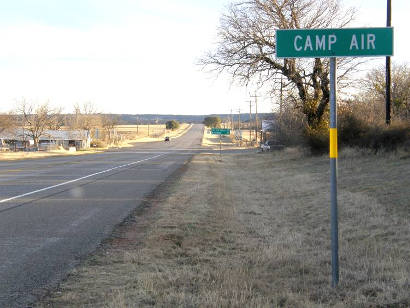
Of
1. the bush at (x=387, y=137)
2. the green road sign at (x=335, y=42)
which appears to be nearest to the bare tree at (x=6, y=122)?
the bush at (x=387, y=137)

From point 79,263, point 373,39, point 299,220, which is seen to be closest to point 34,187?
point 299,220

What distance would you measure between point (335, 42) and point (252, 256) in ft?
11.2

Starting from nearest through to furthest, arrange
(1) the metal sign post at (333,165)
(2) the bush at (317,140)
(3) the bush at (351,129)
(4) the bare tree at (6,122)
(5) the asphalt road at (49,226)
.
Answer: (1) the metal sign post at (333,165), (5) the asphalt road at (49,226), (3) the bush at (351,129), (2) the bush at (317,140), (4) the bare tree at (6,122)

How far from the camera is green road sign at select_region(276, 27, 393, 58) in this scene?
535 cm

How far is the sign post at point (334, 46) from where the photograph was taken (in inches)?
211

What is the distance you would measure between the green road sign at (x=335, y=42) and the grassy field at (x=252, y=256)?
259 cm

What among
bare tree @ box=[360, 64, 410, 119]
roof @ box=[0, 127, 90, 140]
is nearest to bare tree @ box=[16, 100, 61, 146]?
roof @ box=[0, 127, 90, 140]

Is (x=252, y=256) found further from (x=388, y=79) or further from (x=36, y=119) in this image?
(x=36, y=119)

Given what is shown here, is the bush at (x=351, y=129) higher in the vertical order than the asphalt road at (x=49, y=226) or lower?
higher

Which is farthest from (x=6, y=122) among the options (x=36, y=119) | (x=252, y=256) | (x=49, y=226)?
(x=252, y=256)

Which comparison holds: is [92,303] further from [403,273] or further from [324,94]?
[324,94]

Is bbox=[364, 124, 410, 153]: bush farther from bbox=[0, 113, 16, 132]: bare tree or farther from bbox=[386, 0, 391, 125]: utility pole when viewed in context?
bbox=[0, 113, 16, 132]: bare tree

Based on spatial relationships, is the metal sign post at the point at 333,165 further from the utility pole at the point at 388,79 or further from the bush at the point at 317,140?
the bush at the point at 317,140

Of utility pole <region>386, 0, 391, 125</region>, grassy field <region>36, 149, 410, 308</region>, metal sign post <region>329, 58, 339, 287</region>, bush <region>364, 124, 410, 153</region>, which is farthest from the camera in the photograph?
utility pole <region>386, 0, 391, 125</region>
